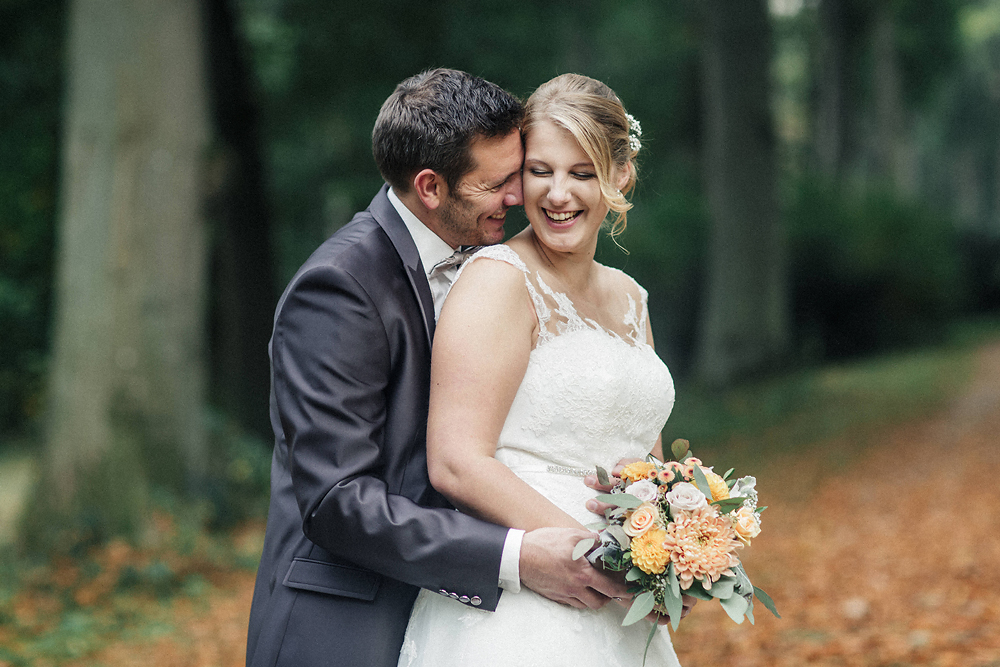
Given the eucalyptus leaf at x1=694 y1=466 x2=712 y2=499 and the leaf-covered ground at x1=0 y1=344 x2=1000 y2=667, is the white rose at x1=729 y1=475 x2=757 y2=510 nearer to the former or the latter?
the eucalyptus leaf at x1=694 y1=466 x2=712 y2=499

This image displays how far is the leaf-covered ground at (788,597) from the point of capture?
5.36m

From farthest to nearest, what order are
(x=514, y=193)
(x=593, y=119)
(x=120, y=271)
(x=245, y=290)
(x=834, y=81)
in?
(x=834, y=81), (x=245, y=290), (x=120, y=271), (x=514, y=193), (x=593, y=119)

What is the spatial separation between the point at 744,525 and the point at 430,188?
47.8 inches

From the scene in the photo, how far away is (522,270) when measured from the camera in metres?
2.55

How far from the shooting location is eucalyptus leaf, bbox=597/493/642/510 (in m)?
2.28

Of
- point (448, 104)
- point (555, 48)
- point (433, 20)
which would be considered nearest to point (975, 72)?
point (555, 48)

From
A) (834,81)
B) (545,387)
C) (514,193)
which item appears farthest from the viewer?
(834,81)

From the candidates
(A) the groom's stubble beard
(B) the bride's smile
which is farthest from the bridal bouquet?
(A) the groom's stubble beard

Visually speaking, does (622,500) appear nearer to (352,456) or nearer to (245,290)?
(352,456)

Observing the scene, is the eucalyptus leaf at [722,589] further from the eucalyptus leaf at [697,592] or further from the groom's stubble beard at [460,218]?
the groom's stubble beard at [460,218]

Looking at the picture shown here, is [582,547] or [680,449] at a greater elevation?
[680,449]

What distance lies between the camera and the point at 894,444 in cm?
1155

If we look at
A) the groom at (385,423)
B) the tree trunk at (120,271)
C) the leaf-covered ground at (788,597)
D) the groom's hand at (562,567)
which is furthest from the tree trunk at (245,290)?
the groom's hand at (562,567)

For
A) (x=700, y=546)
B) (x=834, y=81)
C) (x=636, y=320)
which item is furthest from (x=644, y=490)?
(x=834, y=81)
